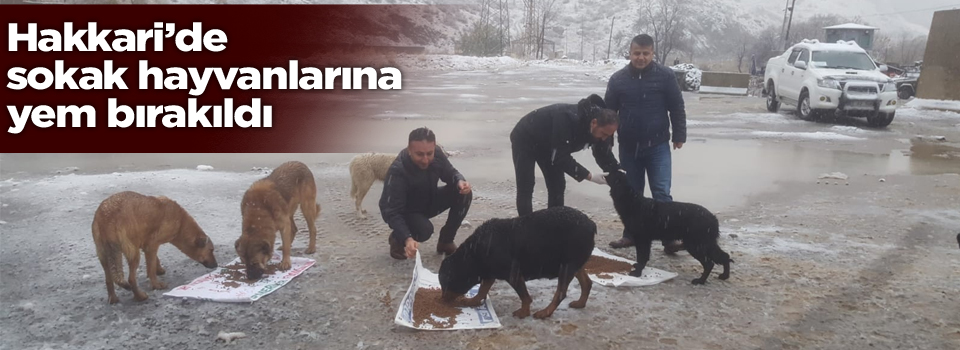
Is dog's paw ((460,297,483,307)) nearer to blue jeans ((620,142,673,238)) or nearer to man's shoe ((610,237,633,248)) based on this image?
man's shoe ((610,237,633,248))

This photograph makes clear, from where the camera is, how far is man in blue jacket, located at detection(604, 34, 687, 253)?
5.39m

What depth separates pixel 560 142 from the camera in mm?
4988

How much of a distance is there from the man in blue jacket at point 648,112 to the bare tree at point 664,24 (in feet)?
16.8

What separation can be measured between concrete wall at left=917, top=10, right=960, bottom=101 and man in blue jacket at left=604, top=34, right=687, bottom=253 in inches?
711

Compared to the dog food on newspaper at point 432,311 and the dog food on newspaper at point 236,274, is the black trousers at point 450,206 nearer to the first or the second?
the dog food on newspaper at point 432,311

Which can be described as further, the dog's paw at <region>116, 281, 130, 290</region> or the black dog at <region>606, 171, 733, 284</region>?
the black dog at <region>606, 171, 733, 284</region>

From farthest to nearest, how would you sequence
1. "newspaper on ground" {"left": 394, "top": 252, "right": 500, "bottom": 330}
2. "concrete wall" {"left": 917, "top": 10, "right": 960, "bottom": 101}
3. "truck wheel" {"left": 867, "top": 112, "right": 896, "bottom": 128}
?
"concrete wall" {"left": 917, "top": 10, "right": 960, "bottom": 101} → "truck wheel" {"left": 867, "top": 112, "right": 896, "bottom": 128} → "newspaper on ground" {"left": 394, "top": 252, "right": 500, "bottom": 330}

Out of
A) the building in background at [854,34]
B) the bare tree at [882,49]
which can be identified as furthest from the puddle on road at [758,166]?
the bare tree at [882,49]

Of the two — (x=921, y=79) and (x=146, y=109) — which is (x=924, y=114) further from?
(x=146, y=109)

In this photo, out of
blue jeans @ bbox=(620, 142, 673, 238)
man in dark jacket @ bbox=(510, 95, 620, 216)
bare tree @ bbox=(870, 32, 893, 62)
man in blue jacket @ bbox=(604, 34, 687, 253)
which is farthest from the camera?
bare tree @ bbox=(870, 32, 893, 62)

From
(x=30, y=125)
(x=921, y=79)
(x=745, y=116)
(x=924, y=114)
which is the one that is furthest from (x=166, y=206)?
(x=921, y=79)

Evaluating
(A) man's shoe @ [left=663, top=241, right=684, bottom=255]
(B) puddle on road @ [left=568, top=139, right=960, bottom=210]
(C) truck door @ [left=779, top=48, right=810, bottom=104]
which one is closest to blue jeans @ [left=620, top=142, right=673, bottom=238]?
→ (A) man's shoe @ [left=663, top=241, right=684, bottom=255]

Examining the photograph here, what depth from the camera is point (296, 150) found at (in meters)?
10.2

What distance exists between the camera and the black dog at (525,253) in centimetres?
384
